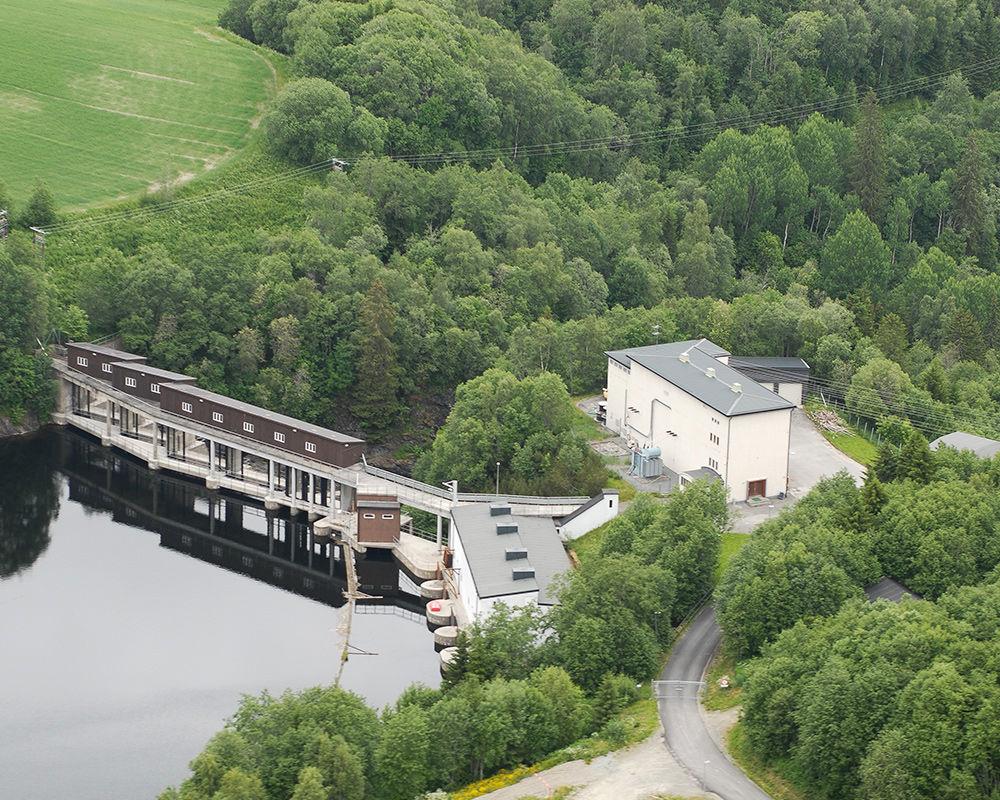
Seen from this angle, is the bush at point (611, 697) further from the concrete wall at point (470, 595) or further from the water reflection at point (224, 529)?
the water reflection at point (224, 529)

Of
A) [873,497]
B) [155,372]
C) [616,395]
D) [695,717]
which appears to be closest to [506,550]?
[695,717]

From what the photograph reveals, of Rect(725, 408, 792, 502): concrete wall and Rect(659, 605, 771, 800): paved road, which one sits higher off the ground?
Rect(725, 408, 792, 502): concrete wall

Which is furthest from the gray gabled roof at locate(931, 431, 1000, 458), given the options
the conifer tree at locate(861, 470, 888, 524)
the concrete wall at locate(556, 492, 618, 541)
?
the concrete wall at locate(556, 492, 618, 541)

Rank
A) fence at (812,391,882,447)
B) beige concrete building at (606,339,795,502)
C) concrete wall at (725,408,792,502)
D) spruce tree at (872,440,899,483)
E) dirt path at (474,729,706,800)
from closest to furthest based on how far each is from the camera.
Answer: dirt path at (474,729,706,800) → spruce tree at (872,440,899,483) → concrete wall at (725,408,792,502) → beige concrete building at (606,339,795,502) → fence at (812,391,882,447)

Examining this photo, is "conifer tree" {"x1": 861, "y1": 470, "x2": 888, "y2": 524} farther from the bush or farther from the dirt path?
the dirt path

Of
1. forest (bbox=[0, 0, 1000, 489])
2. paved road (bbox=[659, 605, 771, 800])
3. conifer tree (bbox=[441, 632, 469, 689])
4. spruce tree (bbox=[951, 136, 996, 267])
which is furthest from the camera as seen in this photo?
spruce tree (bbox=[951, 136, 996, 267])

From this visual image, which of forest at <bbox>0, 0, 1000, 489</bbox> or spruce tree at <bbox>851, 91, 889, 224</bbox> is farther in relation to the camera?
spruce tree at <bbox>851, 91, 889, 224</bbox>
